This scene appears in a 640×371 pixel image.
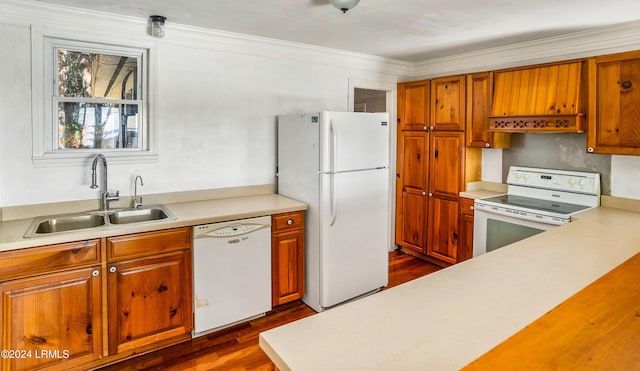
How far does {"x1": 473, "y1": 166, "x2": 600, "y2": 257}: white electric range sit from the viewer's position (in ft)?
9.64

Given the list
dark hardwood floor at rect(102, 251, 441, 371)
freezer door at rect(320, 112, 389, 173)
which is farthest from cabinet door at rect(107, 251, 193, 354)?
freezer door at rect(320, 112, 389, 173)

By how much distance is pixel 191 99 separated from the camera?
3.03m

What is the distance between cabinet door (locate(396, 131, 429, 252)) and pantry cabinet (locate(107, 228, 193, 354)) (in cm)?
255

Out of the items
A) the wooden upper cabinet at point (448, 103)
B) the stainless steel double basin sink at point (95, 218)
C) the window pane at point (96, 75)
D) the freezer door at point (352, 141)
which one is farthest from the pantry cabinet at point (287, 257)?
the wooden upper cabinet at point (448, 103)

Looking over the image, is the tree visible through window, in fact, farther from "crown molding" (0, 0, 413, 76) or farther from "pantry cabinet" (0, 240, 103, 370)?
"pantry cabinet" (0, 240, 103, 370)

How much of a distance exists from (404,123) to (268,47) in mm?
1764

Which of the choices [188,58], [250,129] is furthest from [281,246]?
[188,58]

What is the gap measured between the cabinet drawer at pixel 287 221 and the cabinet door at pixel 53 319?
3.92 ft

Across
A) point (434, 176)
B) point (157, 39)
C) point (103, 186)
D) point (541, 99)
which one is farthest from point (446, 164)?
point (103, 186)

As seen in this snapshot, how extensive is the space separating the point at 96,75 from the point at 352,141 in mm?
1931

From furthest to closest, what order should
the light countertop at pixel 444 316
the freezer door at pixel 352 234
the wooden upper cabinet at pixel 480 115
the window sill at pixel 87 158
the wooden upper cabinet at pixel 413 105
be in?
the wooden upper cabinet at pixel 413 105
the wooden upper cabinet at pixel 480 115
the freezer door at pixel 352 234
the window sill at pixel 87 158
the light countertop at pixel 444 316

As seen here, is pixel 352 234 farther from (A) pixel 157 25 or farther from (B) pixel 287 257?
(A) pixel 157 25

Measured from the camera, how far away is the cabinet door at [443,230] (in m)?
3.77

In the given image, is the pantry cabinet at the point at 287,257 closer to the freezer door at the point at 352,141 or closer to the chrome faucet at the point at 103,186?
the freezer door at the point at 352,141
